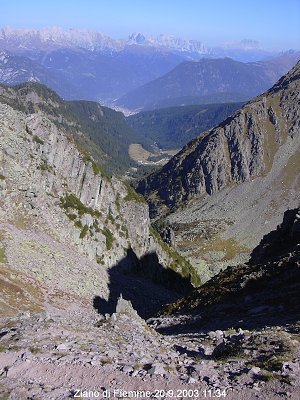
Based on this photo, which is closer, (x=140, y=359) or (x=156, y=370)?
(x=156, y=370)

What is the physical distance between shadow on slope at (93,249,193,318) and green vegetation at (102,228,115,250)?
12.3 feet

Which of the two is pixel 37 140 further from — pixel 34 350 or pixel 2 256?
pixel 34 350

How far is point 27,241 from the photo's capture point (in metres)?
52.3

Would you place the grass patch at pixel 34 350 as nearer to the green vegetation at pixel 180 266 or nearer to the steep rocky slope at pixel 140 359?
the steep rocky slope at pixel 140 359

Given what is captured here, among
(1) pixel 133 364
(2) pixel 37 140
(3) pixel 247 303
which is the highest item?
(2) pixel 37 140

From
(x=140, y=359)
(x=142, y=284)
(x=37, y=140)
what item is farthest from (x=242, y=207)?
(x=140, y=359)

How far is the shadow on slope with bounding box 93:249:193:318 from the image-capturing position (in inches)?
2336

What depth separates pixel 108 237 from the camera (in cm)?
7700

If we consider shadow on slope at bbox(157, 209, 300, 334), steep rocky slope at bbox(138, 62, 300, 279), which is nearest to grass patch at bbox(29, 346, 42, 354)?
shadow on slope at bbox(157, 209, 300, 334)

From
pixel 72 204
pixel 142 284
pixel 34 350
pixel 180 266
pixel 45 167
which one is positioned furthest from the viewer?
pixel 180 266

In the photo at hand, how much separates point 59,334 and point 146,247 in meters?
71.9

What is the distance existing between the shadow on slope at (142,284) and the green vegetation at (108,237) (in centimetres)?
375

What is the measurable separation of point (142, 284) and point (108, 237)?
10174 mm

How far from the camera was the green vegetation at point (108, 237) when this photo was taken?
A: 74.5 m
